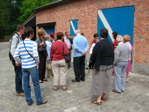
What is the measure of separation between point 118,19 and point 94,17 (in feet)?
5.78

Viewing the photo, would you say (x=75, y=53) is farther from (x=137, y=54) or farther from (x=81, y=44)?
(x=137, y=54)

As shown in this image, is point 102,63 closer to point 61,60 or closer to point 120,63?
point 120,63

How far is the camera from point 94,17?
905 cm

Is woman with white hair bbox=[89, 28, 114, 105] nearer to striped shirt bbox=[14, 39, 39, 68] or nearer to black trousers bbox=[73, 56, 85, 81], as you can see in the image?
striped shirt bbox=[14, 39, 39, 68]

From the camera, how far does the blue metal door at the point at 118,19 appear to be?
7.14m

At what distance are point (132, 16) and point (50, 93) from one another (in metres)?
4.96

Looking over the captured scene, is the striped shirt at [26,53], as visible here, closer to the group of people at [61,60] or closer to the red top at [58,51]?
the group of people at [61,60]

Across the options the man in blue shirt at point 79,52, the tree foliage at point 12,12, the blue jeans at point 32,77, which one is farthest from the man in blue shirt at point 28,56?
the tree foliage at point 12,12

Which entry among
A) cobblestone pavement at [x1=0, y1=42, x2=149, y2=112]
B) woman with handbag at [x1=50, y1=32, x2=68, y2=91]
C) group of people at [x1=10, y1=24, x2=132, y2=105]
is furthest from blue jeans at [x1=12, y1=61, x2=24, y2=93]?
woman with handbag at [x1=50, y1=32, x2=68, y2=91]

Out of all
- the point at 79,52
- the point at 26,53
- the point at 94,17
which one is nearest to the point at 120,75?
the point at 79,52

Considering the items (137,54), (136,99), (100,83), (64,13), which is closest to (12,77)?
(100,83)

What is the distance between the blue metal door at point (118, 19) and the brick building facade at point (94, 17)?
0.54 feet

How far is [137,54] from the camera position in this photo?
7.04 m

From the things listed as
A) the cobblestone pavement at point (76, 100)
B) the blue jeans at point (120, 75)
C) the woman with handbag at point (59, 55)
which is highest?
the woman with handbag at point (59, 55)
